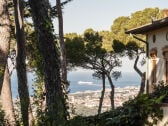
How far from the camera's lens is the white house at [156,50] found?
886 inches

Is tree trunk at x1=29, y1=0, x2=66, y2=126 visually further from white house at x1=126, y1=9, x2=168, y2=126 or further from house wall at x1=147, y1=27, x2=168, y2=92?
house wall at x1=147, y1=27, x2=168, y2=92

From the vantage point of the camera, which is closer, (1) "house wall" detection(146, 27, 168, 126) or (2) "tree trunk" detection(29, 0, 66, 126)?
(2) "tree trunk" detection(29, 0, 66, 126)

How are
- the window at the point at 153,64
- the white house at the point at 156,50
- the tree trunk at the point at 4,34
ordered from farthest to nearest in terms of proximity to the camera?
1. the window at the point at 153,64
2. the white house at the point at 156,50
3. the tree trunk at the point at 4,34

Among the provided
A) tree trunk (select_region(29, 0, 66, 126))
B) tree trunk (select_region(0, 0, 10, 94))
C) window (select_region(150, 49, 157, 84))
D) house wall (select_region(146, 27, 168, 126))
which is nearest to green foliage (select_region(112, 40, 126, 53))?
house wall (select_region(146, 27, 168, 126))

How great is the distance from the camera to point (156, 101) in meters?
8.66

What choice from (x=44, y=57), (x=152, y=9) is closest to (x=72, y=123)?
(x=44, y=57)

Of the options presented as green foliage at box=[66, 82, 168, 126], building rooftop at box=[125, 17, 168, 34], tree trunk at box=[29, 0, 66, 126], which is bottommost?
green foliage at box=[66, 82, 168, 126]

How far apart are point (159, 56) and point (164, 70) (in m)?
0.94

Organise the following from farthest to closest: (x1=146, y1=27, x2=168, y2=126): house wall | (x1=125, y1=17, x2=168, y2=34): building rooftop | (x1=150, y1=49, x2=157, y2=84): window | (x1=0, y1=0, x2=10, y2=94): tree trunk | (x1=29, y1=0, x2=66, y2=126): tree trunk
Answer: (x1=150, y1=49, x2=157, y2=84): window
(x1=146, y1=27, x2=168, y2=126): house wall
(x1=125, y1=17, x2=168, y2=34): building rooftop
(x1=0, y1=0, x2=10, y2=94): tree trunk
(x1=29, y1=0, x2=66, y2=126): tree trunk

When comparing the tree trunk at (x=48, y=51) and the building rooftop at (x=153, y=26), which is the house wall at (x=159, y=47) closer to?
the building rooftop at (x=153, y=26)

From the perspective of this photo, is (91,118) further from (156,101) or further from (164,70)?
(164,70)

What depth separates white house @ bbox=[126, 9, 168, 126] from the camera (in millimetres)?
22500

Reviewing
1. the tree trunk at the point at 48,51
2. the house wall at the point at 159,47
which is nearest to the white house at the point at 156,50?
the house wall at the point at 159,47

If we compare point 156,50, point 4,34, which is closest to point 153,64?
point 156,50
